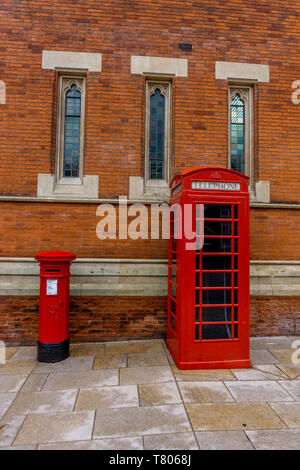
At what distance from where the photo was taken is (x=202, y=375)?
384 cm

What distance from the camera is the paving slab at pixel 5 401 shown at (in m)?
3.06

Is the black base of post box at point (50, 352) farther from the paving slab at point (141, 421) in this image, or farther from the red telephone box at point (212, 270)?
the red telephone box at point (212, 270)

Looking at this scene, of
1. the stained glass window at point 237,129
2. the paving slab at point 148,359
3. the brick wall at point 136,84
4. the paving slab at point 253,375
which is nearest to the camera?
the paving slab at point 253,375

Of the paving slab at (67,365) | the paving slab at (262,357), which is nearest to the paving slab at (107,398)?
the paving slab at (67,365)

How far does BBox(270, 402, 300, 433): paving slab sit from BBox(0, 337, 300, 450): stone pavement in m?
0.01

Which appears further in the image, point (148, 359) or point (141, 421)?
point (148, 359)

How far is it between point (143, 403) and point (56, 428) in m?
0.94

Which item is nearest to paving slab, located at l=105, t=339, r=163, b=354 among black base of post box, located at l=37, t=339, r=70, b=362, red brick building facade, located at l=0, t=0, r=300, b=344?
red brick building facade, located at l=0, t=0, r=300, b=344

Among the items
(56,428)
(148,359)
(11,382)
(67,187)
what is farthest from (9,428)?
(67,187)

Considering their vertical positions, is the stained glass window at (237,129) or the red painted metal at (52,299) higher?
the stained glass window at (237,129)

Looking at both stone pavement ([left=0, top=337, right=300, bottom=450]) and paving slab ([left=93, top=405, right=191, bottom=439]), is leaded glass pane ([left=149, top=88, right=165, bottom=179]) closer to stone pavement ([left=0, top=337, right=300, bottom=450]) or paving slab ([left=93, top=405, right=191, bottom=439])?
stone pavement ([left=0, top=337, right=300, bottom=450])

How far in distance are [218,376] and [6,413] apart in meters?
2.60

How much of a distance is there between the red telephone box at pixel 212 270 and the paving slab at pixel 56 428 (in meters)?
1.60

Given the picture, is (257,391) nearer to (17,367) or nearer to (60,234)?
(17,367)
